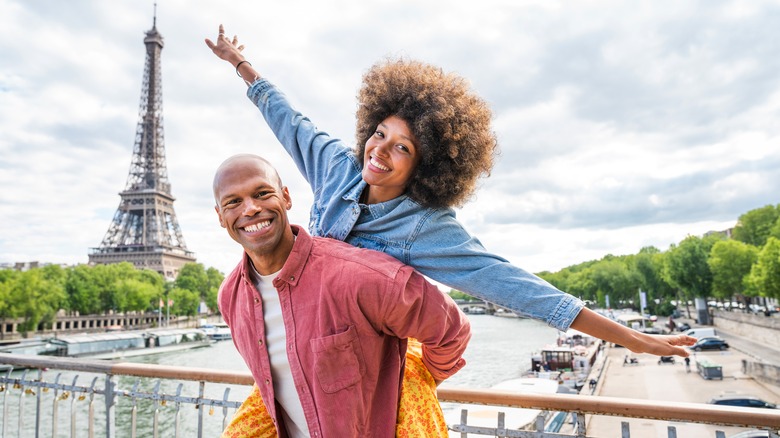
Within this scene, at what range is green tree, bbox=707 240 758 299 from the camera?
1534 inches

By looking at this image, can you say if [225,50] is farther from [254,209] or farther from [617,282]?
[617,282]

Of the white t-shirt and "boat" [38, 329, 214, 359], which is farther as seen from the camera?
"boat" [38, 329, 214, 359]

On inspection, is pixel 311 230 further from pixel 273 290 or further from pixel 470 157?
pixel 470 157

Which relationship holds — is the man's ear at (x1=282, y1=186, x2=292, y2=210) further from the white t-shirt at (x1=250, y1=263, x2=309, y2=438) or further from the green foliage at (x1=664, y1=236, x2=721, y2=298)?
the green foliage at (x1=664, y1=236, x2=721, y2=298)

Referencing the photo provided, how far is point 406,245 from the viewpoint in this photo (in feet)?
6.21

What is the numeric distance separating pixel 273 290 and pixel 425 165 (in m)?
0.67

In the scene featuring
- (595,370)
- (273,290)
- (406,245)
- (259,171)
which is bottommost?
(595,370)

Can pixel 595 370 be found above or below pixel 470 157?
below

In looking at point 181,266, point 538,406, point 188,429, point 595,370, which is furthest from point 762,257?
point 181,266

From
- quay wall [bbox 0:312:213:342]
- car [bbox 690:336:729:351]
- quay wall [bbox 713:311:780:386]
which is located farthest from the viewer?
quay wall [bbox 0:312:213:342]

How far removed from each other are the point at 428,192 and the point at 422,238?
176 millimetres

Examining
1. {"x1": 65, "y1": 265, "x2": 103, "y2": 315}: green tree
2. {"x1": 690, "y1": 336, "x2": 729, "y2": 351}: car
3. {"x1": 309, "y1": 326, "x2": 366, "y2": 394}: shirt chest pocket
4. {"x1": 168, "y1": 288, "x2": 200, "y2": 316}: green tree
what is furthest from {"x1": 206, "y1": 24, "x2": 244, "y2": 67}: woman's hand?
{"x1": 168, "y1": 288, "x2": 200, "y2": 316}: green tree

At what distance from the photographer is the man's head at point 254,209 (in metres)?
1.86

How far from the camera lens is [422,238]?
1889 millimetres
